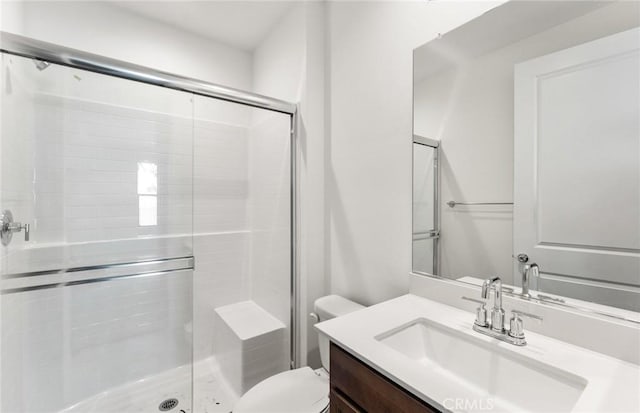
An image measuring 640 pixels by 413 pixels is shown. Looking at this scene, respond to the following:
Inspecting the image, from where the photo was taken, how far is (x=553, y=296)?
901 mm

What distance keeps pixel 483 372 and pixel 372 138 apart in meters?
1.13

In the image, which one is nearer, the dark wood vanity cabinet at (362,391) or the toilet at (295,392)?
the dark wood vanity cabinet at (362,391)

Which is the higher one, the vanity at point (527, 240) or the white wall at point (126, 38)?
the white wall at point (126, 38)

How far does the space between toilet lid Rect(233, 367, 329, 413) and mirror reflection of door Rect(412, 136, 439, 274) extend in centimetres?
73

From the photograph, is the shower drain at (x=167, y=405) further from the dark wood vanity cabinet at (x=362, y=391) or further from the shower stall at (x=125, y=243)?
the dark wood vanity cabinet at (x=362, y=391)

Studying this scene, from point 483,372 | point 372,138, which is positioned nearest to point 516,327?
point 483,372

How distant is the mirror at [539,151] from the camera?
0.79m

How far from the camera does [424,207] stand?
4.24 ft

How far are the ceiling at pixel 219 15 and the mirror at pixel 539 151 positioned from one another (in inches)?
50.9

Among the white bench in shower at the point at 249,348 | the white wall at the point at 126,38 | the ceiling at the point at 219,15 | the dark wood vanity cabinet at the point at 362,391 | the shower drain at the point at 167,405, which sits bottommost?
the shower drain at the point at 167,405

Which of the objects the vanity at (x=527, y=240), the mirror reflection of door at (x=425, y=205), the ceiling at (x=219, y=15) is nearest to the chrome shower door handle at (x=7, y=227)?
the vanity at (x=527, y=240)

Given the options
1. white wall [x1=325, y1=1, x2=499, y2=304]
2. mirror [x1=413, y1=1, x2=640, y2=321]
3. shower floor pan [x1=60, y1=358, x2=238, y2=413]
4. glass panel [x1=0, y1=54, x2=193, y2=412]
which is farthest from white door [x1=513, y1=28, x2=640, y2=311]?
shower floor pan [x1=60, y1=358, x2=238, y2=413]

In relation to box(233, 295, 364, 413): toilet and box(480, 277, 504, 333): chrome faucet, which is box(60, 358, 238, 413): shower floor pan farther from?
box(480, 277, 504, 333): chrome faucet

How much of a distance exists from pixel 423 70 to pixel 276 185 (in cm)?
122
